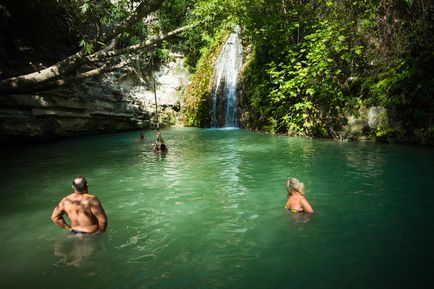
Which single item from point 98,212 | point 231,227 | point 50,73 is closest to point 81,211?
point 98,212

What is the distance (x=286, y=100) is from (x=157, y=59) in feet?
59.1

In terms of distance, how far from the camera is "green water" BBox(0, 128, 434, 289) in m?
4.62

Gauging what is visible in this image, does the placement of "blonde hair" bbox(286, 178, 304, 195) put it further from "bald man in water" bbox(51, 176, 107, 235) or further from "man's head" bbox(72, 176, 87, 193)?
"man's head" bbox(72, 176, 87, 193)

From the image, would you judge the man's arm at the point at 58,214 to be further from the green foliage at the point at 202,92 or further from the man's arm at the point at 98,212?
the green foliage at the point at 202,92

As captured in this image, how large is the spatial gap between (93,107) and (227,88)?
32.0ft

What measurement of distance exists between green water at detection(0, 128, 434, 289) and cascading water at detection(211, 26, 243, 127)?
1398 cm

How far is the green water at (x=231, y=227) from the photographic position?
4.62 metres

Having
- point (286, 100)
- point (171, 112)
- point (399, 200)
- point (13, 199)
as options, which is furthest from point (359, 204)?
point (171, 112)

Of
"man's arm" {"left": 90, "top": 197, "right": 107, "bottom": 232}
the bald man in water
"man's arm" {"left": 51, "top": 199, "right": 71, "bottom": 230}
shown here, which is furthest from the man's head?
"man's arm" {"left": 51, "top": 199, "right": 71, "bottom": 230}

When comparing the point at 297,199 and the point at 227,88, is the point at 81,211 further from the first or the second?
the point at 227,88

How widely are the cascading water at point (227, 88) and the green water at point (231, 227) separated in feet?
45.9

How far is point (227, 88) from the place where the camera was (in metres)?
26.6

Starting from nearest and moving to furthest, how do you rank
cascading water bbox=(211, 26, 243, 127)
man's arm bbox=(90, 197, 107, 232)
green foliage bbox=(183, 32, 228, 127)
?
man's arm bbox=(90, 197, 107, 232)
cascading water bbox=(211, 26, 243, 127)
green foliage bbox=(183, 32, 228, 127)

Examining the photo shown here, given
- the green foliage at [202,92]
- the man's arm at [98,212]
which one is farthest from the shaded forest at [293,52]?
the man's arm at [98,212]
